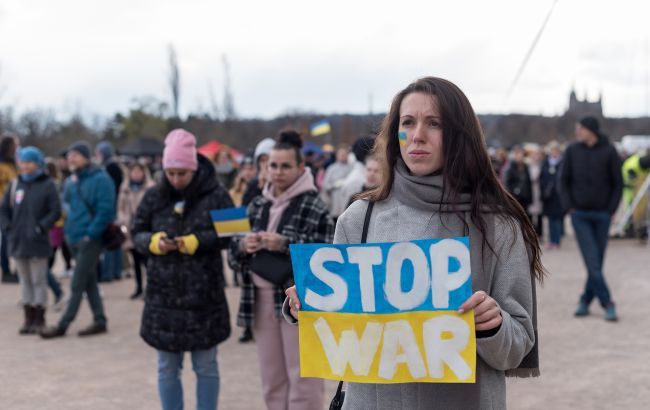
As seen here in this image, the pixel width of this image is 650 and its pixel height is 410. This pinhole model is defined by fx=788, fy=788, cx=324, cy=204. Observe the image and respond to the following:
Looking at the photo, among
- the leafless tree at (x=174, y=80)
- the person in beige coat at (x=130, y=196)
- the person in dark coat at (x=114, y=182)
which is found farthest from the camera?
the leafless tree at (x=174, y=80)

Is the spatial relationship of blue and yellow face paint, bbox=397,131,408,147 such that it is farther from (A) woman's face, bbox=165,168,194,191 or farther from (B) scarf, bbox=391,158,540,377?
(A) woman's face, bbox=165,168,194,191

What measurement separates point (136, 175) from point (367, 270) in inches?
352

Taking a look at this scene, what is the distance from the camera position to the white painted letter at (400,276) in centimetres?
227

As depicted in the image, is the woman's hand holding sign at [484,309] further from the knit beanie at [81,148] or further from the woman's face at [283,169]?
the knit beanie at [81,148]

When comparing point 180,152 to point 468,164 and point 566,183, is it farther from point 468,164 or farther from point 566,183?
point 566,183

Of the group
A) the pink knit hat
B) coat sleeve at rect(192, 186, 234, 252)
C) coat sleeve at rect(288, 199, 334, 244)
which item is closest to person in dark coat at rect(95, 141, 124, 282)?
the pink knit hat

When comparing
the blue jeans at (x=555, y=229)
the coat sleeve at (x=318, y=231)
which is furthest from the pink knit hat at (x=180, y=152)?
the blue jeans at (x=555, y=229)

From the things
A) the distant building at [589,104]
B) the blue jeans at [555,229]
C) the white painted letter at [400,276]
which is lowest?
the blue jeans at [555,229]

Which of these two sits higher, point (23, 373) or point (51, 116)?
point (51, 116)

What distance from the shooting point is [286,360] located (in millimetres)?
4672

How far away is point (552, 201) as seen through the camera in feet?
47.8

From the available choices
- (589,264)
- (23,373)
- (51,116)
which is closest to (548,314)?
(589,264)

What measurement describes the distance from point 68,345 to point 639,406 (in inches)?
202

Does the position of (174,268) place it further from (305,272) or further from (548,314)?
(548,314)
